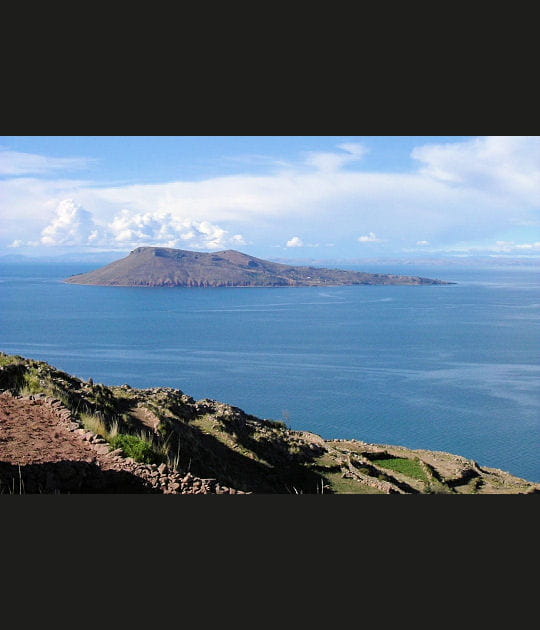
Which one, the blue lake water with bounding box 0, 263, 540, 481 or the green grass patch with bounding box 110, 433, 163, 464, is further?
the blue lake water with bounding box 0, 263, 540, 481

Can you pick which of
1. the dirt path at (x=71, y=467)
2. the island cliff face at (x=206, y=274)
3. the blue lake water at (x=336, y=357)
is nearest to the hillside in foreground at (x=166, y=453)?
the dirt path at (x=71, y=467)

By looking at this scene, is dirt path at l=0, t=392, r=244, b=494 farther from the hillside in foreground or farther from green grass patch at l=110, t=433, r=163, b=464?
green grass patch at l=110, t=433, r=163, b=464

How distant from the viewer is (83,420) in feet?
22.7

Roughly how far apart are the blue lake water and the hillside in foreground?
13.4 m

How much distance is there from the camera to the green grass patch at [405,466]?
58.1 ft

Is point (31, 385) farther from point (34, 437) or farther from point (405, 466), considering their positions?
point (405, 466)

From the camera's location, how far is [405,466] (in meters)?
18.6

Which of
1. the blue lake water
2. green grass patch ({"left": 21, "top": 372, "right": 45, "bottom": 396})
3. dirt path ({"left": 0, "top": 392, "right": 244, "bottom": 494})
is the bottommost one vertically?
the blue lake water

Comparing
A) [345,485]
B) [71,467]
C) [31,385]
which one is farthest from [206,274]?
[71,467]

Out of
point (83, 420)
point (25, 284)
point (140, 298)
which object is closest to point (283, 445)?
point (83, 420)

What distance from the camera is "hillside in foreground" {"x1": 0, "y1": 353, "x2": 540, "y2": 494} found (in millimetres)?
4953

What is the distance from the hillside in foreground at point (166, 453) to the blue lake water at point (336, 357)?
44.0 ft

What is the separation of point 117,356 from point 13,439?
170 ft

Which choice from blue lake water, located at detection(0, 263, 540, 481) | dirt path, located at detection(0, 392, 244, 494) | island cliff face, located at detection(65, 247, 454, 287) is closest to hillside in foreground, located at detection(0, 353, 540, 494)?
dirt path, located at detection(0, 392, 244, 494)
